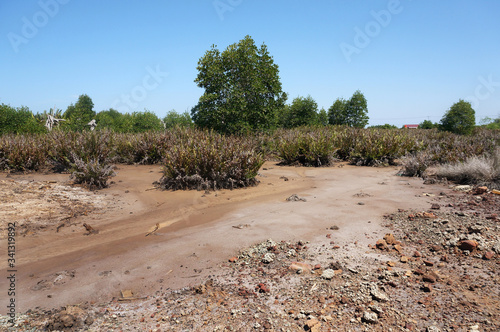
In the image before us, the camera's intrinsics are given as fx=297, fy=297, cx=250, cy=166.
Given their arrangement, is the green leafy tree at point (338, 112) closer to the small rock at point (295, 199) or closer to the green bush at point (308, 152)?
the green bush at point (308, 152)

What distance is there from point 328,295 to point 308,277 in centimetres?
33

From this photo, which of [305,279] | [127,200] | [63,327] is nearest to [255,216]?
[305,279]

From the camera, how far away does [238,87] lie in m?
13.5

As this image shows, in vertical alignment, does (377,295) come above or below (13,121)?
below

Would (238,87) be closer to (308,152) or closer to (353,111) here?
(308,152)

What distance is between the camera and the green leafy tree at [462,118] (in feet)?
124

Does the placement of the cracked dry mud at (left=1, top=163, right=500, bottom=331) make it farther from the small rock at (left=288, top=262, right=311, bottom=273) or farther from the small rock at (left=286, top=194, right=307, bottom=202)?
the small rock at (left=286, top=194, right=307, bottom=202)

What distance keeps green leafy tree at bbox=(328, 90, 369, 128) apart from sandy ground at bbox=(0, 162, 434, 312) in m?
36.5

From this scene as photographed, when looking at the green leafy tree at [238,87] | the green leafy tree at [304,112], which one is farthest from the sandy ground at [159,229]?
the green leafy tree at [304,112]

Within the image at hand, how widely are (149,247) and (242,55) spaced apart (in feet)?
37.7

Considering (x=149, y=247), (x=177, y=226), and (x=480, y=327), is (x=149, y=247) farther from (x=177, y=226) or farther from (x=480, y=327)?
(x=480, y=327)

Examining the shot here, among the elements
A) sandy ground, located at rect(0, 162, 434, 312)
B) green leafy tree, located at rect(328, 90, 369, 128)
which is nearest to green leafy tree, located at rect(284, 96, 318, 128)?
green leafy tree, located at rect(328, 90, 369, 128)

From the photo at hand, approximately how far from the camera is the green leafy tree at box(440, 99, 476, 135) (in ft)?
124

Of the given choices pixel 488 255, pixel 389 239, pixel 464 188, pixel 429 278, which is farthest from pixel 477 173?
pixel 429 278
